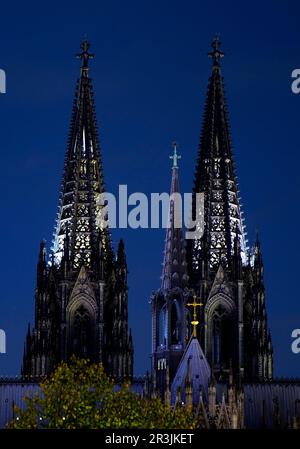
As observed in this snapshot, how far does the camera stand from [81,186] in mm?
133625

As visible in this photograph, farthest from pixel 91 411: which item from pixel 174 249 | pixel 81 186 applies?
pixel 81 186

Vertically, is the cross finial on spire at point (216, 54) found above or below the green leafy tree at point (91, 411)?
above

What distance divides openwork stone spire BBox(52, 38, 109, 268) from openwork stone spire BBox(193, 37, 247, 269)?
7.48 metres

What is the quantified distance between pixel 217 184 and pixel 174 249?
7407 mm

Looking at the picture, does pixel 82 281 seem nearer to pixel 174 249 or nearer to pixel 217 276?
pixel 174 249

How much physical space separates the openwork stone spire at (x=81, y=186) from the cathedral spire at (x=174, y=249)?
19.0ft

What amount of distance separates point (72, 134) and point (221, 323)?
17871mm

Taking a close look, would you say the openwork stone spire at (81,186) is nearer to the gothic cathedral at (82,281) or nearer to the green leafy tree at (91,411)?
the gothic cathedral at (82,281)

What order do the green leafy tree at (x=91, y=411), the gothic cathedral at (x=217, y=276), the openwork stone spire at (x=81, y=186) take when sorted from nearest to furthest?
the green leafy tree at (x=91, y=411)
the gothic cathedral at (x=217, y=276)
the openwork stone spire at (x=81, y=186)

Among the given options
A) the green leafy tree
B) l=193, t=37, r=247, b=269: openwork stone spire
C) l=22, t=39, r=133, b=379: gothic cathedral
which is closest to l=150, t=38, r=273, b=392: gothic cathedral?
l=193, t=37, r=247, b=269: openwork stone spire

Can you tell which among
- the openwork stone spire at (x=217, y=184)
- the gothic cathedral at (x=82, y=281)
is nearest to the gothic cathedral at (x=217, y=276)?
the openwork stone spire at (x=217, y=184)

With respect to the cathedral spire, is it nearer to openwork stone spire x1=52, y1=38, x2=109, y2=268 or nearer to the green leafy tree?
openwork stone spire x1=52, y1=38, x2=109, y2=268

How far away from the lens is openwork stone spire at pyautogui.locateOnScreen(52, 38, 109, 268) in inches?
5226

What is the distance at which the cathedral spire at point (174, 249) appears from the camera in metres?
128
